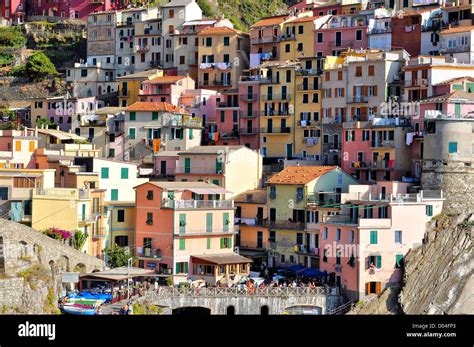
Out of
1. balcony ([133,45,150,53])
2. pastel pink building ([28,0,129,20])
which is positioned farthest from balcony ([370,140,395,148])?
pastel pink building ([28,0,129,20])

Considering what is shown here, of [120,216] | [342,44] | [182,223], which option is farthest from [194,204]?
[342,44]

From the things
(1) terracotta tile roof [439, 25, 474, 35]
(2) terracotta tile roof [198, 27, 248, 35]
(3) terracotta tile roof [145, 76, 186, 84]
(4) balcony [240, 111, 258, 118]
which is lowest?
(4) balcony [240, 111, 258, 118]

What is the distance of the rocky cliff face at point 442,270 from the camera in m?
57.6

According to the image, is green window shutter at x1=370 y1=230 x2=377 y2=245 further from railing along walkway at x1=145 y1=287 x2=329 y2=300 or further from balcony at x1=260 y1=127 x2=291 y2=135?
balcony at x1=260 y1=127 x2=291 y2=135

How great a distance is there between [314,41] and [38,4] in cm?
3778

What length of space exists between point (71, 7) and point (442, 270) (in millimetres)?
60485

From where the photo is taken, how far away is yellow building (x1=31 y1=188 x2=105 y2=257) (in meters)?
61.3

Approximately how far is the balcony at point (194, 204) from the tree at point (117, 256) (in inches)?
128

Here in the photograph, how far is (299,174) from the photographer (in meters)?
68.1

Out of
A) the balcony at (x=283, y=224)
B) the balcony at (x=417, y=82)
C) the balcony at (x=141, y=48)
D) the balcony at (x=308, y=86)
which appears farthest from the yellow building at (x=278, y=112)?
the balcony at (x=141, y=48)

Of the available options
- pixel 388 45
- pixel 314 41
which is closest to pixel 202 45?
pixel 314 41

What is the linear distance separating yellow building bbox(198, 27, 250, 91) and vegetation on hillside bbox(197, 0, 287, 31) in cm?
1415

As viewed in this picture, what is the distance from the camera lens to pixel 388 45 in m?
80.3

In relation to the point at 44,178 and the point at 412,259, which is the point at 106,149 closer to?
the point at 44,178
